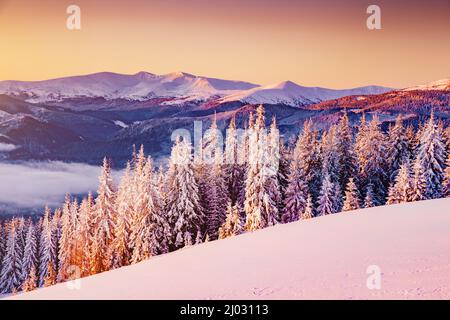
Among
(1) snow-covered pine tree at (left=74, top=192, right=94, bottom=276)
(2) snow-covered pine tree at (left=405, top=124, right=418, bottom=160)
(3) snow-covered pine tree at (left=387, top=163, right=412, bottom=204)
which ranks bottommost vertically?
(1) snow-covered pine tree at (left=74, top=192, right=94, bottom=276)

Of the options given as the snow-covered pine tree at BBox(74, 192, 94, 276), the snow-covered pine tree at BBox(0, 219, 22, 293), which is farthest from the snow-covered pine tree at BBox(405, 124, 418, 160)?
the snow-covered pine tree at BBox(0, 219, 22, 293)

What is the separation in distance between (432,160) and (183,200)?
24.0 metres

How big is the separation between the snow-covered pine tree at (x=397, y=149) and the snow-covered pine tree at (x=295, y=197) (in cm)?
1217

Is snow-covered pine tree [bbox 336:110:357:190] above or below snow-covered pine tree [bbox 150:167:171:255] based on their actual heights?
above

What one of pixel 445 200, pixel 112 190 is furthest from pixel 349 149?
pixel 112 190

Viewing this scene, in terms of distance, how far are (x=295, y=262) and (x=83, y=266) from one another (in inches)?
1313

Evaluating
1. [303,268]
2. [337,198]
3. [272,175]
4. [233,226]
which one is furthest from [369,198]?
[303,268]

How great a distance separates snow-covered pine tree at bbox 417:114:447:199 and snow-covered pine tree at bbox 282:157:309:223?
11.2 metres

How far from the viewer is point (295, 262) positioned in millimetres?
13586

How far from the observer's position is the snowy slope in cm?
1068

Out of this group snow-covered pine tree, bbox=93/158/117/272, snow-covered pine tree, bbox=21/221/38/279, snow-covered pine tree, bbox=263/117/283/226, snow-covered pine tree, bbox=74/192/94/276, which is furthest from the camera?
snow-covered pine tree, bbox=21/221/38/279

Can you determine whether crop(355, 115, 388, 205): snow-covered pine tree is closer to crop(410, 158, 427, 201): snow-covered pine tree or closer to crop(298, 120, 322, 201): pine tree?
crop(298, 120, 322, 201): pine tree

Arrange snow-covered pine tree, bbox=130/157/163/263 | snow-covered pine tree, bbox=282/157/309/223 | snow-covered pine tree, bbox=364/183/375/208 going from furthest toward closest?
1. snow-covered pine tree, bbox=282/157/309/223
2. snow-covered pine tree, bbox=364/183/375/208
3. snow-covered pine tree, bbox=130/157/163/263
